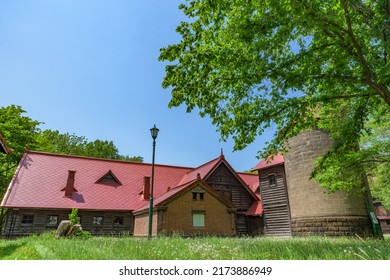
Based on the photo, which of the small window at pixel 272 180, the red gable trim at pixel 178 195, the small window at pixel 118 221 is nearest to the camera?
the red gable trim at pixel 178 195

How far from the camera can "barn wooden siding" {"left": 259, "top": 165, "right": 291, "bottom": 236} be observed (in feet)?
83.4

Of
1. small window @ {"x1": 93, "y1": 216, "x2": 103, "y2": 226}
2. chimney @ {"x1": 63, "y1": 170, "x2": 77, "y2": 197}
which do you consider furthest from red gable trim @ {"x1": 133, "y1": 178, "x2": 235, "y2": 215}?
chimney @ {"x1": 63, "y1": 170, "x2": 77, "y2": 197}

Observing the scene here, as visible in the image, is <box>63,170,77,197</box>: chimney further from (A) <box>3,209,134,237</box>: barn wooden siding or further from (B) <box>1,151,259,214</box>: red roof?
(A) <box>3,209,134,237</box>: barn wooden siding

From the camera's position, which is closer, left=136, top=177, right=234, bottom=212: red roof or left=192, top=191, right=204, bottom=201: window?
left=136, top=177, right=234, bottom=212: red roof

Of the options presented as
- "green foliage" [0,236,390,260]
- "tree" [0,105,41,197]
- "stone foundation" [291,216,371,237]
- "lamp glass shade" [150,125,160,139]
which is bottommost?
"green foliage" [0,236,390,260]

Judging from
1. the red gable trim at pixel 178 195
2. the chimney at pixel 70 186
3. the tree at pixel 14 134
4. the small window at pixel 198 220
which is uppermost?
the tree at pixel 14 134

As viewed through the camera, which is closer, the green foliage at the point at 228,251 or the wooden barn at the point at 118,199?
the green foliage at the point at 228,251

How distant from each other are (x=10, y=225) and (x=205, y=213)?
17.8 metres

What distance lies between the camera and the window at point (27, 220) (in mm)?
24911

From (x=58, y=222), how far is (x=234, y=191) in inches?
756

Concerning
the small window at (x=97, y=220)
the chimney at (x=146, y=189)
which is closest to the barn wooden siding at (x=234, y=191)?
the chimney at (x=146, y=189)

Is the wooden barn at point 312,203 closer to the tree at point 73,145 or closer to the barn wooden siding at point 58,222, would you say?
the barn wooden siding at point 58,222

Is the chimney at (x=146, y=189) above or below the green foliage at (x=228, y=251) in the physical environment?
above

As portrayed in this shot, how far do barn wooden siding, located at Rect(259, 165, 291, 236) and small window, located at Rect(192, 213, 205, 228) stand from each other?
21.8 ft
